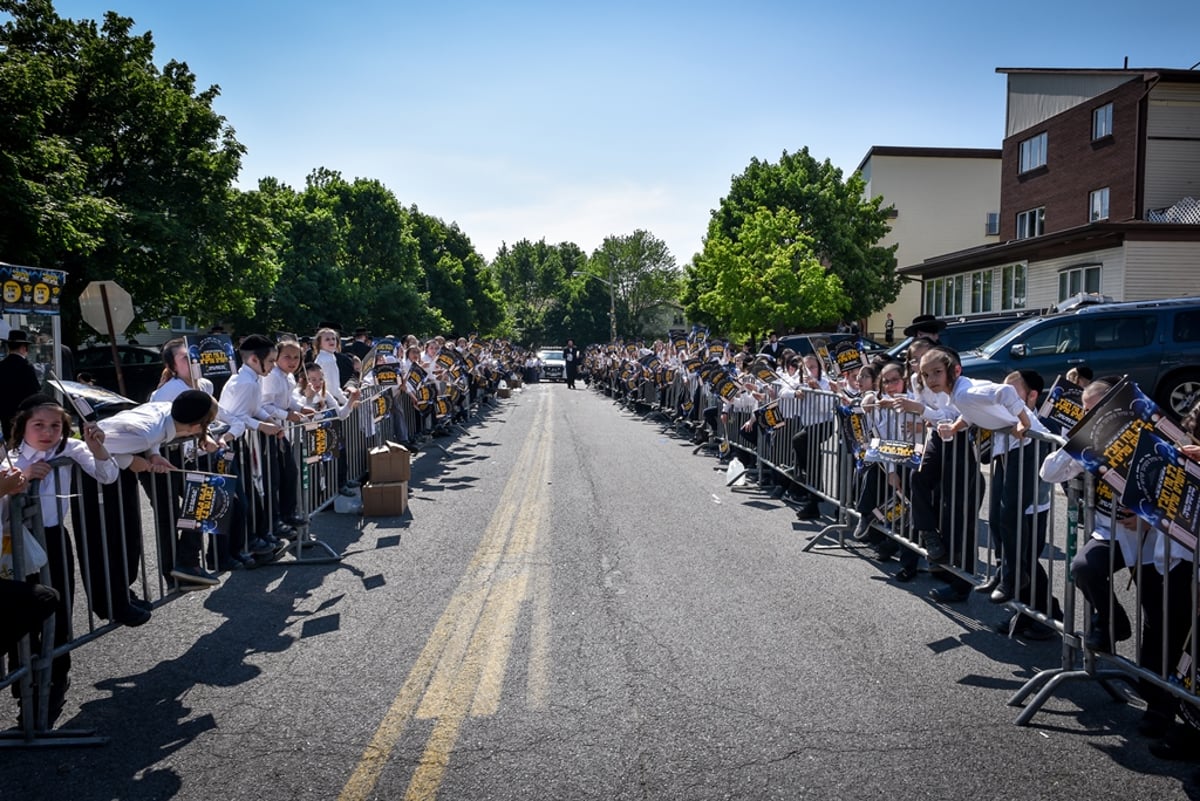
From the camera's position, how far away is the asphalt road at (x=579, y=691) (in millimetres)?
3590

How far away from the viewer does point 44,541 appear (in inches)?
168

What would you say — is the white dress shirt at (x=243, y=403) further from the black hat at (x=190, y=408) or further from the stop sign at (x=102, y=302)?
the stop sign at (x=102, y=302)

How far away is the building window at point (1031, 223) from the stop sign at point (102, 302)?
31.2 metres

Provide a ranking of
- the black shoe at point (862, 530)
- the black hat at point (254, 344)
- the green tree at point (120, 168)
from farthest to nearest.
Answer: the green tree at point (120, 168) < the black shoe at point (862, 530) < the black hat at point (254, 344)

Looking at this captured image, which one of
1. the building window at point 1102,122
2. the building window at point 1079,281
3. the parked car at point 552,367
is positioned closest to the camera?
the building window at point 1079,281

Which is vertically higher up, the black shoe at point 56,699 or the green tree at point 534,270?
the green tree at point 534,270

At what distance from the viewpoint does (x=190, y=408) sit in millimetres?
5191

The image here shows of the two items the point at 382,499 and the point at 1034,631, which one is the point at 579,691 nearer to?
the point at 1034,631

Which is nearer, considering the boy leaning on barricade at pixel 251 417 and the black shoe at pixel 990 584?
the black shoe at pixel 990 584

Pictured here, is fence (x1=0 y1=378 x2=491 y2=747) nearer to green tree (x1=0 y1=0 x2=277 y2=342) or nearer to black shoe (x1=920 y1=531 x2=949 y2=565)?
black shoe (x1=920 y1=531 x2=949 y2=565)

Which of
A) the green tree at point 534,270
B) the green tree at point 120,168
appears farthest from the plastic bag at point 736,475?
the green tree at point 534,270

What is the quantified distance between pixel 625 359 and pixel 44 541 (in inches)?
1025

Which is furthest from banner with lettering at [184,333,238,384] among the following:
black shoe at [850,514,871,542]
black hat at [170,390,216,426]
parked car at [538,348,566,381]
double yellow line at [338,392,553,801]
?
parked car at [538,348,566,381]

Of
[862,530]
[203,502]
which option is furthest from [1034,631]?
[203,502]
